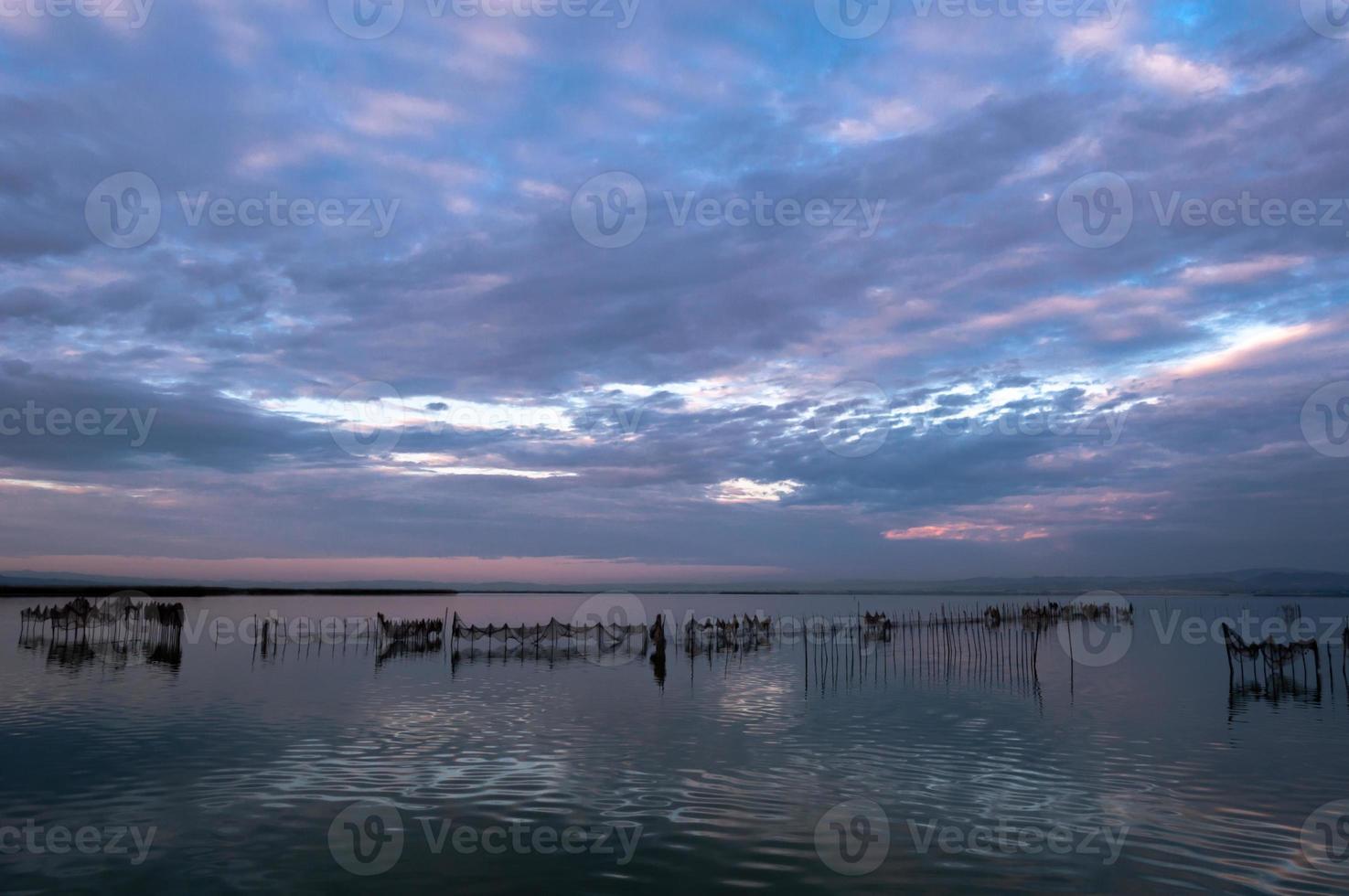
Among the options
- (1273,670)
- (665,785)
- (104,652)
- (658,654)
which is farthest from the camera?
(104,652)

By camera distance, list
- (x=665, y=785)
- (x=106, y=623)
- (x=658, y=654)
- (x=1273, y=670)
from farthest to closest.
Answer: (x=106, y=623) → (x=658, y=654) → (x=1273, y=670) → (x=665, y=785)

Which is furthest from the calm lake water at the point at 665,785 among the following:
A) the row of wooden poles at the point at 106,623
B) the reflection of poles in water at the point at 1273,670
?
the row of wooden poles at the point at 106,623

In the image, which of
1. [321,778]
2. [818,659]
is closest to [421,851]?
[321,778]

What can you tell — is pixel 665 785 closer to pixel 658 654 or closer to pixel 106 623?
pixel 658 654

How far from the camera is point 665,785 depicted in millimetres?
15891

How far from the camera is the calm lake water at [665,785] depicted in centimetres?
1140

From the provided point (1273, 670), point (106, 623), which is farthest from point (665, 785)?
point (106, 623)

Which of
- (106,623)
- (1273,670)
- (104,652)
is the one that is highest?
(1273,670)

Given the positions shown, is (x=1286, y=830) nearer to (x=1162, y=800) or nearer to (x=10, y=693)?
(x=1162, y=800)

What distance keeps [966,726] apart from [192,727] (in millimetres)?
20134

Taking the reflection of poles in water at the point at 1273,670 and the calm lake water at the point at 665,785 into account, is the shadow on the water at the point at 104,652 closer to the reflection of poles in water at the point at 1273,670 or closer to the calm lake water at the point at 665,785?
the calm lake water at the point at 665,785

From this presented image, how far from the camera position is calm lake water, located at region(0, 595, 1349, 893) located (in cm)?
1140

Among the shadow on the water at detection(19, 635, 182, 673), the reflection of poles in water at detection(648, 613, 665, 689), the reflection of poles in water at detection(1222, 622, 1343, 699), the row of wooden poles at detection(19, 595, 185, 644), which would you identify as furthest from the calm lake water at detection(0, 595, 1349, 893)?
the row of wooden poles at detection(19, 595, 185, 644)

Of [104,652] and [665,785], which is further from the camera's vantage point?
[104,652]
